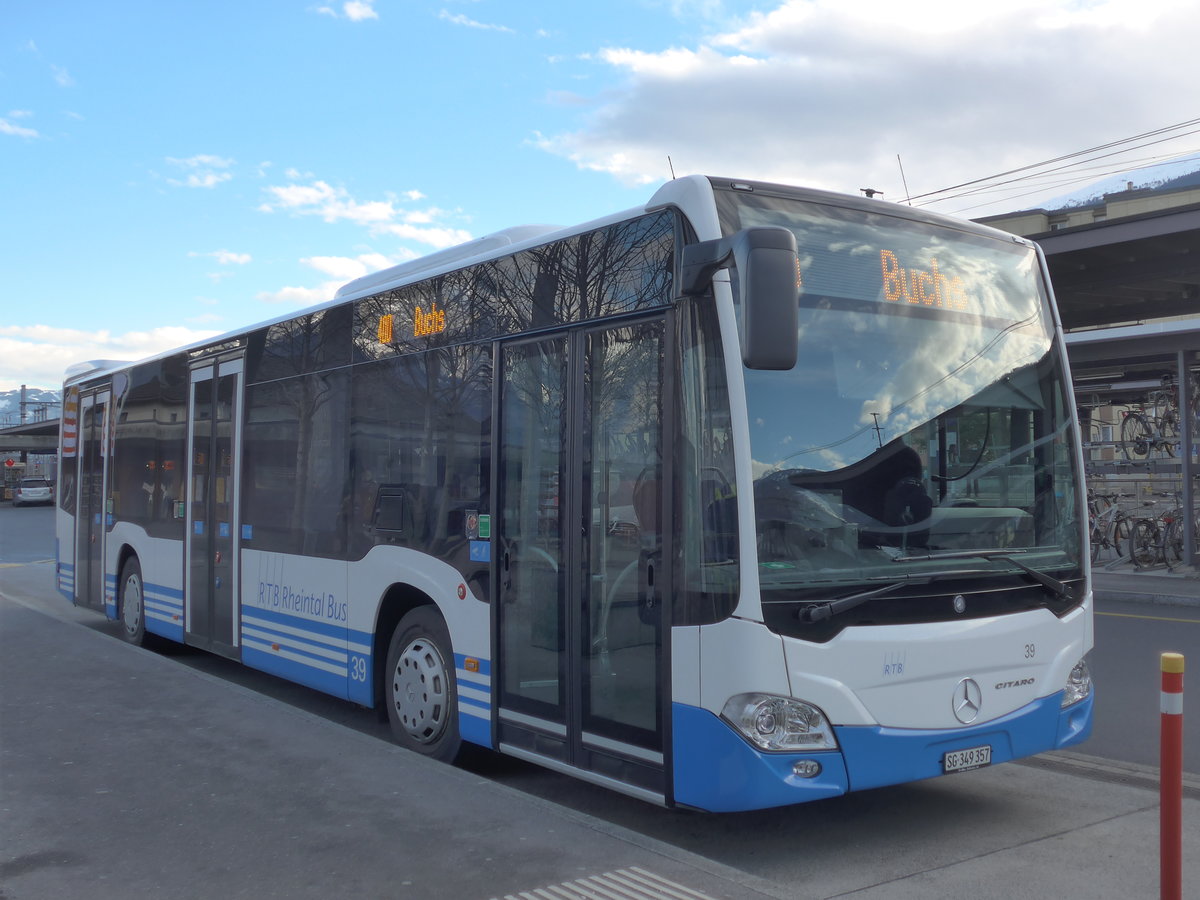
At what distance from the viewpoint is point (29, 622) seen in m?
12.2

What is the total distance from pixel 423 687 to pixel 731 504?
293 centimetres

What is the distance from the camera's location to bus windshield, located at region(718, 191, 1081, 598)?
16.3ft

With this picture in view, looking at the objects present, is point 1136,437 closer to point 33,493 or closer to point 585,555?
point 585,555

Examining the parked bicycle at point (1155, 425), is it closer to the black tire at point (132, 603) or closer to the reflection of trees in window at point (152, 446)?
the reflection of trees in window at point (152, 446)

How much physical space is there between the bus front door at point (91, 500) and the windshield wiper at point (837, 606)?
9.71 metres

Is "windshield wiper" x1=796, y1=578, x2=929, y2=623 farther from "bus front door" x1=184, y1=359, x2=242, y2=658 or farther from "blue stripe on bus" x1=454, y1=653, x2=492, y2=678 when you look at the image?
"bus front door" x1=184, y1=359, x2=242, y2=658

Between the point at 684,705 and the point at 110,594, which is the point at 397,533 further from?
the point at 110,594

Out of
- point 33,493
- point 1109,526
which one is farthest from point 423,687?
point 33,493

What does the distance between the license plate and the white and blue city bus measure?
15 millimetres

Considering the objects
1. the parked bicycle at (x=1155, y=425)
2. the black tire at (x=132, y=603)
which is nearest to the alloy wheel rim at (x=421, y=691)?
the black tire at (x=132, y=603)

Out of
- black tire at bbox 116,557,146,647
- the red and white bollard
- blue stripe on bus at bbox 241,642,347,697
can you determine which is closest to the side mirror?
the red and white bollard

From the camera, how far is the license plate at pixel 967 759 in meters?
5.12

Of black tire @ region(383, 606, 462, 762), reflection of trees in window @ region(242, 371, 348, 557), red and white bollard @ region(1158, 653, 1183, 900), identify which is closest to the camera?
red and white bollard @ region(1158, 653, 1183, 900)

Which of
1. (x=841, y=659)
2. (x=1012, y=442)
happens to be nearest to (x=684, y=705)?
(x=841, y=659)
